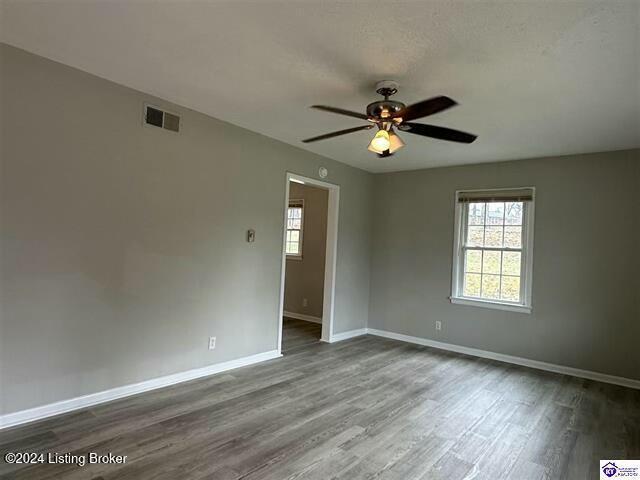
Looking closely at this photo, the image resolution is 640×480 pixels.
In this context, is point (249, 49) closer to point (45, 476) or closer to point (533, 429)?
point (45, 476)

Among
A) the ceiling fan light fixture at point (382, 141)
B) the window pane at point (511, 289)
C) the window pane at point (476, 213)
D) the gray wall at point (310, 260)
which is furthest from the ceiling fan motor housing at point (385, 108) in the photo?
the gray wall at point (310, 260)

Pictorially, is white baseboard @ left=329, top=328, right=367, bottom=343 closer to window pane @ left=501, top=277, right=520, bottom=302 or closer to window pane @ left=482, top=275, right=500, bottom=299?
window pane @ left=482, top=275, right=500, bottom=299

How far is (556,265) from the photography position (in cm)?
461

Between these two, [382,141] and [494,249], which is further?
[494,249]

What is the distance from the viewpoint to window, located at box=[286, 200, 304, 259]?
695 cm

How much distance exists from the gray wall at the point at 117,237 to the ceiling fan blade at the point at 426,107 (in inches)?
81.8

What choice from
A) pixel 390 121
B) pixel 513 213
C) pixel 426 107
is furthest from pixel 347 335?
pixel 426 107

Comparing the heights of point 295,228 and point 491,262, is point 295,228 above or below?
above

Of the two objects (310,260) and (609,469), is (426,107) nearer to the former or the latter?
(609,469)

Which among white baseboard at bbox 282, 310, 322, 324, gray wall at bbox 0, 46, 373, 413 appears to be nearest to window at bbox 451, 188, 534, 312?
white baseboard at bbox 282, 310, 322, 324

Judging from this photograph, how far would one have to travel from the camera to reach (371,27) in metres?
2.19

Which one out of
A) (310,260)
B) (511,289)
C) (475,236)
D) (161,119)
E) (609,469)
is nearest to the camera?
(609,469)

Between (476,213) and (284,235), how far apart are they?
8.87 ft

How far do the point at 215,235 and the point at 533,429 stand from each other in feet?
10.7
